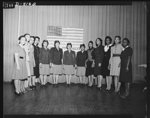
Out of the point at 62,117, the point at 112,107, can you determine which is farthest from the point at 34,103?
the point at 112,107

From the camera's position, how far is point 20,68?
3.24 metres

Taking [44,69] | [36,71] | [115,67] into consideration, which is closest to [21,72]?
[36,71]

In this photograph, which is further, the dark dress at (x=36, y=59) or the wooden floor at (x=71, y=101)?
the dark dress at (x=36, y=59)

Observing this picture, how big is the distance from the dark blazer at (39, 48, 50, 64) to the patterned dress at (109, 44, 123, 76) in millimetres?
821

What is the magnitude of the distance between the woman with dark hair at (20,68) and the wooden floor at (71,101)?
0.26ft

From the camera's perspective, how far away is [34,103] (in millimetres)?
3174

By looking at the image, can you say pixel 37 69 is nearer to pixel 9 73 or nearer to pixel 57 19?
pixel 9 73

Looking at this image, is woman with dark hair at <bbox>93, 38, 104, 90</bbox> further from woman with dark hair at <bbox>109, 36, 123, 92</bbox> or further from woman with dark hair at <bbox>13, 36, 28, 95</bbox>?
woman with dark hair at <bbox>13, 36, 28, 95</bbox>

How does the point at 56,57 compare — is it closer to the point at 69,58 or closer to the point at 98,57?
the point at 69,58

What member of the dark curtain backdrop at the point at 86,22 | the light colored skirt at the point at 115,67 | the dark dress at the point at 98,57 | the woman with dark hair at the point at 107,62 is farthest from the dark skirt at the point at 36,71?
the light colored skirt at the point at 115,67

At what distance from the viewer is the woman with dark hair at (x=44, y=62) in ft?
10.7

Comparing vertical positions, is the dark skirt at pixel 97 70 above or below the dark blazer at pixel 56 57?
below

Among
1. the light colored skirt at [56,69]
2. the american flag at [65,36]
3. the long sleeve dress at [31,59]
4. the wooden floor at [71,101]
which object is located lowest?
the wooden floor at [71,101]

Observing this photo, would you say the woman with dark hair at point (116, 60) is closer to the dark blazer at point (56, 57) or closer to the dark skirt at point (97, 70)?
the dark skirt at point (97, 70)
